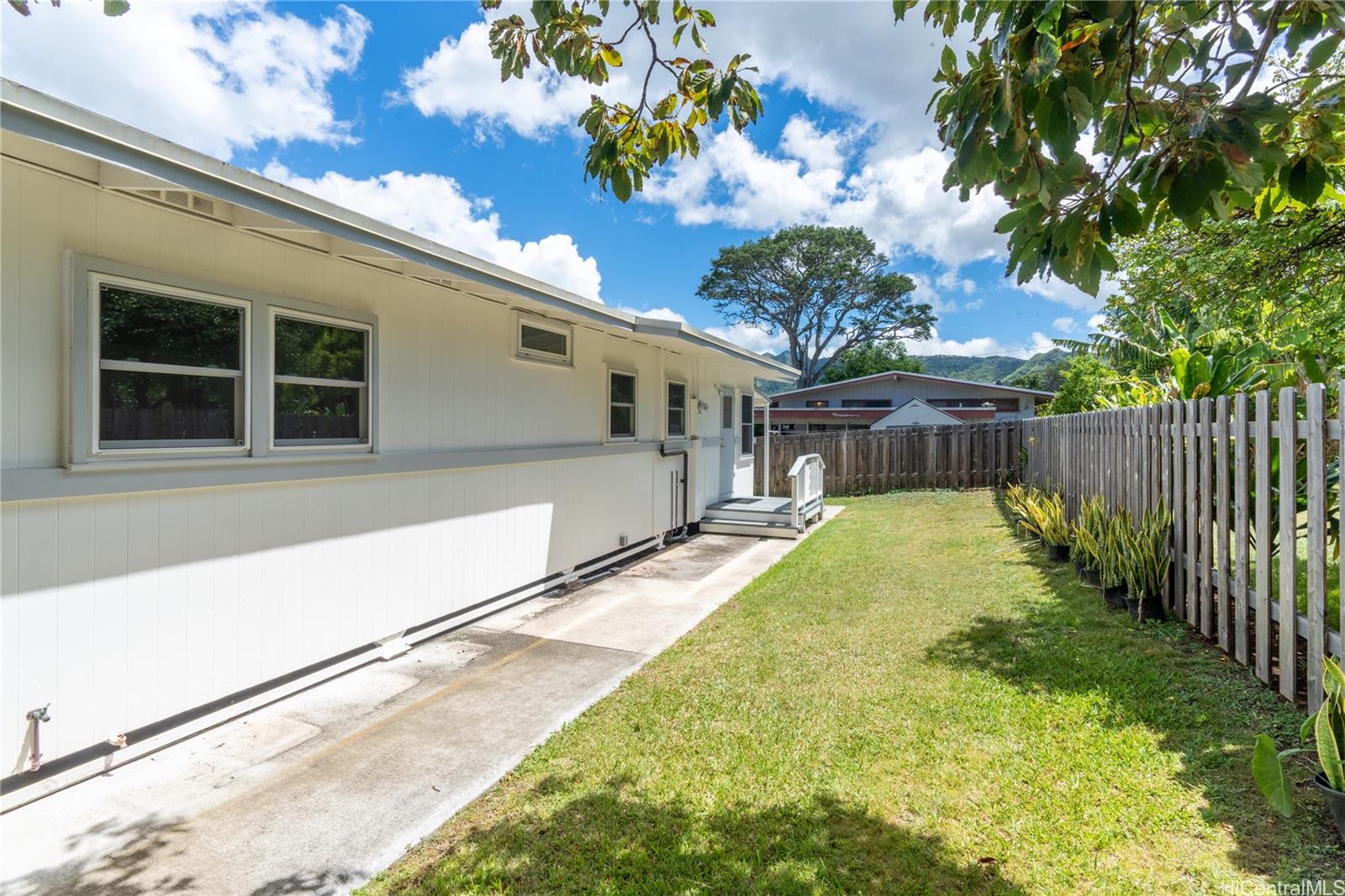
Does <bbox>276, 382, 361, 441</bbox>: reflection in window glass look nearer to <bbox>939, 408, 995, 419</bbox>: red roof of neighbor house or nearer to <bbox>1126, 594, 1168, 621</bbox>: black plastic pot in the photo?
<bbox>1126, 594, 1168, 621</bbox>: black plastic pot

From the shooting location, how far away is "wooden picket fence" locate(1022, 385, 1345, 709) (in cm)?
317

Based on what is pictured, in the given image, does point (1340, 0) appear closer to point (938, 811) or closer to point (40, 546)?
point (938, 811)

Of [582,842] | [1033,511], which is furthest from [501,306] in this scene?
[1033,511]

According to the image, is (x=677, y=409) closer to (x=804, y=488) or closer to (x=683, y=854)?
(x=804, y=488)

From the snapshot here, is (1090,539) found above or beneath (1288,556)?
beneath

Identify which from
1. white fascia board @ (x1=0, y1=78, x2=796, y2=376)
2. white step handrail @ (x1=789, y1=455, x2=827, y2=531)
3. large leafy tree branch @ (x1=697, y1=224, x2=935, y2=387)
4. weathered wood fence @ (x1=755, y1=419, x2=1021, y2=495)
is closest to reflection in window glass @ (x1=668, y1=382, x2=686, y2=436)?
white step handrail @ (x1=789, y1=455, x2=827, y2=531)

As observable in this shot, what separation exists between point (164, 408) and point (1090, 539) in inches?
292

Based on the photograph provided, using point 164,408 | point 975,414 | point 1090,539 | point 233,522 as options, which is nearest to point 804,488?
point 1090,539

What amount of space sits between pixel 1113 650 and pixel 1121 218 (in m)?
3.55

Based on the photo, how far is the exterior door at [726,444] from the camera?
12117 millimetres

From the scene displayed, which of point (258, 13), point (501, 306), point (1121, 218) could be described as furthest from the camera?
point (501, 306)

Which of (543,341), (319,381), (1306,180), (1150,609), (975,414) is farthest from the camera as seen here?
(975,414)

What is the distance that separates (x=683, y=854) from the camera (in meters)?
2.58

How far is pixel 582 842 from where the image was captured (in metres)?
2.65
